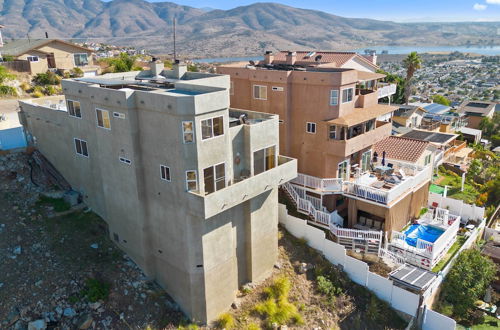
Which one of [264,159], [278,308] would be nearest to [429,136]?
[264,159]

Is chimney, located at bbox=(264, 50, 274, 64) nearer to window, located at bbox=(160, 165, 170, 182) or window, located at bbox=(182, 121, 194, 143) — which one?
window, located at bbox=(160, 165, 170, 182)

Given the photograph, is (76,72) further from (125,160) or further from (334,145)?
(334,145)

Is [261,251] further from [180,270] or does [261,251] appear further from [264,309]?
[180,270]

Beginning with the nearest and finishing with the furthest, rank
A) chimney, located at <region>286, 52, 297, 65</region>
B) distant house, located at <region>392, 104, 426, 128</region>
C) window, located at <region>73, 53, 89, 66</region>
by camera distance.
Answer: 1. chimney, located at <region>286, 52, 297, 65</region>
2. distant house, located at <region>392, 104, 426, 128</region>
3. window, located at <region>73, 53, 89, 66</region>

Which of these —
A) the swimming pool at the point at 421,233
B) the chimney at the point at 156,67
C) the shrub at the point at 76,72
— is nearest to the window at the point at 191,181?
the chimney at the point at 156,67

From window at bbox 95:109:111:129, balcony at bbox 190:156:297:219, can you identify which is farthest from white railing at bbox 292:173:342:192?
window at bbox 95:109:111:129

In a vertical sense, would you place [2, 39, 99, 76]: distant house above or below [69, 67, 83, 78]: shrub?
above

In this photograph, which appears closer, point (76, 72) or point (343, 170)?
point (343, 170)
